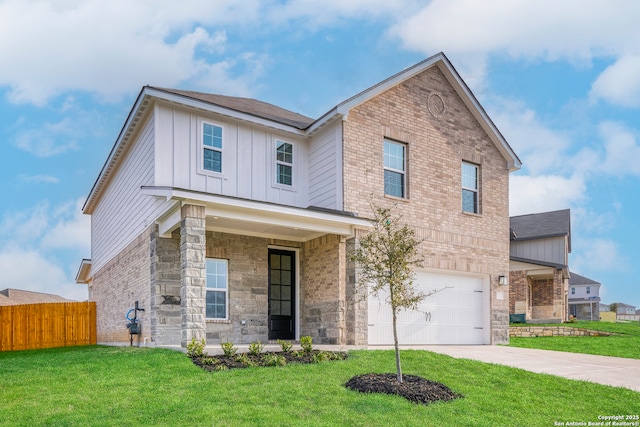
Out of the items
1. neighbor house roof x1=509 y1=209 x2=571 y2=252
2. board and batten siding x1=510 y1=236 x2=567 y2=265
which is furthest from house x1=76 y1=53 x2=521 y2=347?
board and batten siding x1=510 y1=236 x2=567 y2=265

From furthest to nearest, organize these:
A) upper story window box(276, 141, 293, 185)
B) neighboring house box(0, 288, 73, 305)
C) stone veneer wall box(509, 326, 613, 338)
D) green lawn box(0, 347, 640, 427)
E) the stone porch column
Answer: neighboring house box(0, 288, 73, 305) → stone veneer wall box(509, 326, 613, 338) → upper story window box(276, 141, 293, 185) → the stone porch column → green lawn box(0, 347, 640, 427)

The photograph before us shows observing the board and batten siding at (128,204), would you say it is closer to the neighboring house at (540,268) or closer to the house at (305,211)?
the house at (305,211)

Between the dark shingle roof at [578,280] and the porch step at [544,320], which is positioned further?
the dark shingle roof at [578,280]

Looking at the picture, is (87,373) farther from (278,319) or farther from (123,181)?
(123,181)

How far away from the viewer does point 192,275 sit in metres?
11.1

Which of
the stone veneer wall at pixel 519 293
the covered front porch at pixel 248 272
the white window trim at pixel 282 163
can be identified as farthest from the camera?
the stone veneer wall at pixel 519 293

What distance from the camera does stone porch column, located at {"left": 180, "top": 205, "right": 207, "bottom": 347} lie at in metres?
11.0

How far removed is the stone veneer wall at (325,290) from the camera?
45.4 ft

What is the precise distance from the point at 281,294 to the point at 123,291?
15.5 feet

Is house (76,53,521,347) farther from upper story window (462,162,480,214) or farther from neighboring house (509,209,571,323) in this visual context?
neighboring house (509,209,571,323)

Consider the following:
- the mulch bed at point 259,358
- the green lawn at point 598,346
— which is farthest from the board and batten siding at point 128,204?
the green lawn at point 598,346

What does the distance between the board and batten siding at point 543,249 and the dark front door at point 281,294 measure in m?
21.1

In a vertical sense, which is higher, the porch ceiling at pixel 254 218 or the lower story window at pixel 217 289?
the porch ceiling at pixel 254 218

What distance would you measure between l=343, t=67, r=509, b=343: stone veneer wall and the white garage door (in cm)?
41
